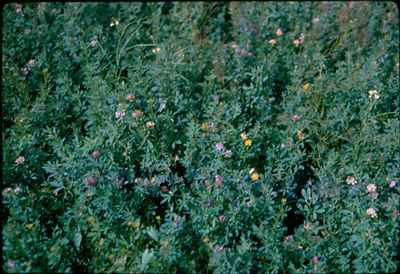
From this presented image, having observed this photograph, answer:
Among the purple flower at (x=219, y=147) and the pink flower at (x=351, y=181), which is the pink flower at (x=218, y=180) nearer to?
the purple flower at (x=219, y=147)

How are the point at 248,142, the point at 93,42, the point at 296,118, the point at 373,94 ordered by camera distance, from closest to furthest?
the point at 248,142
the point at 296,118
the point at 373,94
the point at 93,42

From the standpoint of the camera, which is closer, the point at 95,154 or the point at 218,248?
the point at 218,248

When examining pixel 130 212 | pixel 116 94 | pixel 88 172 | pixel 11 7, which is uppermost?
pixel 11 7

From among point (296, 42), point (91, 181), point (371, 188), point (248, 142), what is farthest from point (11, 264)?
point (296, 42)

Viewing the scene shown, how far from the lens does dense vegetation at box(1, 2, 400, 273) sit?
264 centimetres

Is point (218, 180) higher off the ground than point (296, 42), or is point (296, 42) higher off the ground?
point (296, 42)

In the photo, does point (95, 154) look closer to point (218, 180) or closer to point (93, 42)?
point (218, 180)

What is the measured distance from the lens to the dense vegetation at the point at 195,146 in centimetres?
264

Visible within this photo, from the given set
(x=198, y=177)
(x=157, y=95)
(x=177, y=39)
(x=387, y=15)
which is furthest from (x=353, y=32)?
(x=198, y=177)

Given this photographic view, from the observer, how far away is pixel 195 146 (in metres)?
3.06

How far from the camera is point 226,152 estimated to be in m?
2.95

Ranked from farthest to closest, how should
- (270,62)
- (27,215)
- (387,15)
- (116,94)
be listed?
(387,15), (270,62), (116,94), (27,215)

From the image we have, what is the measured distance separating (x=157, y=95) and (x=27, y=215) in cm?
116

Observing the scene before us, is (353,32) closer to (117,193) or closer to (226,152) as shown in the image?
(226,152)
